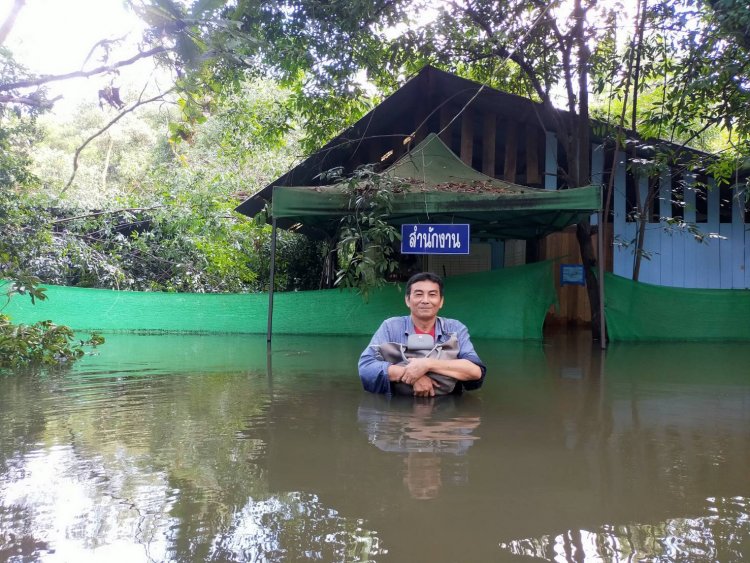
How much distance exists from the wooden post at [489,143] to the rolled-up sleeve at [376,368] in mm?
7333

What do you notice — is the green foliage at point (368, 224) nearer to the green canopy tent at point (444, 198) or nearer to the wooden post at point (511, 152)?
the green canopy tent at point (444, 198)

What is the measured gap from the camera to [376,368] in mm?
4516

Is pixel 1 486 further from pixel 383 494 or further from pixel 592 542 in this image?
pixel 592 542

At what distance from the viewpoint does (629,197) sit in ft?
39.6

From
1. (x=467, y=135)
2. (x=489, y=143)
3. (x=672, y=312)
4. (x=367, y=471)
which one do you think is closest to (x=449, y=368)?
(x=367, y=471)

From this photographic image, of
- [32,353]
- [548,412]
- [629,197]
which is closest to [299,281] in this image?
[629,197]

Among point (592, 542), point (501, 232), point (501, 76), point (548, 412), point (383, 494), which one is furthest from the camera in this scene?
point (501, 76)

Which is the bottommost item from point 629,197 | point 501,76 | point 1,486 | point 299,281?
point 1,486

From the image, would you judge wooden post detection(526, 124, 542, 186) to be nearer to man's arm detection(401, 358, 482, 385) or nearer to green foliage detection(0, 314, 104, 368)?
green foliage detection(0, 314, 104, 368)

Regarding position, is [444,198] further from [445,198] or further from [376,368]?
[376,368]

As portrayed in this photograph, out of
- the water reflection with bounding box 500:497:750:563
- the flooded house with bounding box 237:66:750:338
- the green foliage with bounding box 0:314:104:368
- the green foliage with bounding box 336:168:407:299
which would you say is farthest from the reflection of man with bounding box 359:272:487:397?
the flooded house with bounding box 237:66:750:338

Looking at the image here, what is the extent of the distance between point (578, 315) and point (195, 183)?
7738mm

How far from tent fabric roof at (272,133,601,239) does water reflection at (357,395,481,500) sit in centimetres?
370

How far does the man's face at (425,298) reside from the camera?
14.8 ft
